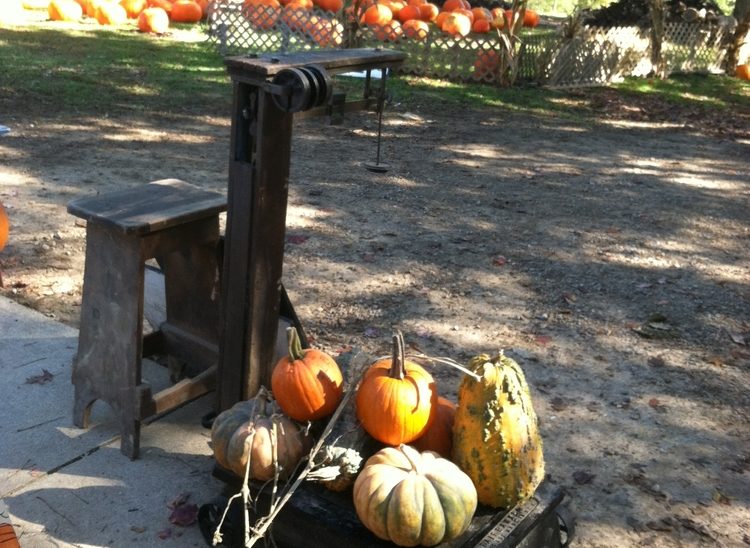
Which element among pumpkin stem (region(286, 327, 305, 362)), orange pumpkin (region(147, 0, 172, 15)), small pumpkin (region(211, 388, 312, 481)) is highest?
orange pumpkin (region(147, 0, 172, 15))

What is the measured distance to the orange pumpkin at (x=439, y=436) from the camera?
10.4 ft

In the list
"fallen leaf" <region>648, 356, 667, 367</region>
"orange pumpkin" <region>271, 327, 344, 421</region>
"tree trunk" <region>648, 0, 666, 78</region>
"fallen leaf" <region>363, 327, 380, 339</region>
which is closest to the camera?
"orange pumpkin" <region>271, 327, 344, 421</region>

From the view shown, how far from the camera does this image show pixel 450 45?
50.2ft

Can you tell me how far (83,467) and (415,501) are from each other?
161 cm

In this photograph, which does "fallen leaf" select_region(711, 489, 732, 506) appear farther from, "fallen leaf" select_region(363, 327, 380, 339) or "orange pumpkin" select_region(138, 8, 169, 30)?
"orange pumpkin" select_region(138, 8, 169, 30)

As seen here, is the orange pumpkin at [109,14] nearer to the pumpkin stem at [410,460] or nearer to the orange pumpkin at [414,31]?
the orange pumpkin at [414,31]

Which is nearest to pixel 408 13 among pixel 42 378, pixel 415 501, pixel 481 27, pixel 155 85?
pixel 481 27

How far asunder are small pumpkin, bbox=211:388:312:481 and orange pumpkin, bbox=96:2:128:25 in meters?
16.7

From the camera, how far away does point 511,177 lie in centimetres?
893

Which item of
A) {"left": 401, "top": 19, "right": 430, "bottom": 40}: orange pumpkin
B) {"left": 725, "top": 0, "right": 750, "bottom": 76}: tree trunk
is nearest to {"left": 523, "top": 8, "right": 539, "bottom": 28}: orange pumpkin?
{"left": 725, "top": 0, "right": 750, "bottom": 76}: tree trunk

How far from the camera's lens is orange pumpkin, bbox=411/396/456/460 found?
317 cm

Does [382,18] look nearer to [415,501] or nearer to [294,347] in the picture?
[294,347]

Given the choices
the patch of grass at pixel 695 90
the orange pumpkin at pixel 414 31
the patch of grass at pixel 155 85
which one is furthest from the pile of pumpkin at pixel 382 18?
the patch of grass at pixel 695 90

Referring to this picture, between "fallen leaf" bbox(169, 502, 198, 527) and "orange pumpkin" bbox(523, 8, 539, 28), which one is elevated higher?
"orange pumpkin" bbox(523, 8, 539, 28)
